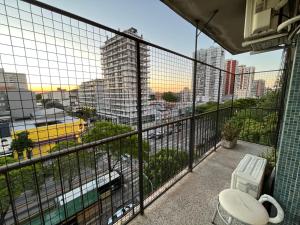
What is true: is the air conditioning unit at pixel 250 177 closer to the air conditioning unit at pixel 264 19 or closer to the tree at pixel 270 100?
the air conditioning unit at pixel 264 19

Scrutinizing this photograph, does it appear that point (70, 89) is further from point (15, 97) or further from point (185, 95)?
point (185, 95)

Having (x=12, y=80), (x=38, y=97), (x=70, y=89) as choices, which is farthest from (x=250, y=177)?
(x=12, y=80)

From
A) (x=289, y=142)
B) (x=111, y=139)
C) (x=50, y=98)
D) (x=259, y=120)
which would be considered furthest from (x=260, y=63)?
(x=50, y=98)

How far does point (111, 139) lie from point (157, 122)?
0.65 meters

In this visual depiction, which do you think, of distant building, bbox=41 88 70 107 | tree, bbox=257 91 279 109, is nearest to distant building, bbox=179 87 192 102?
Answer: distant building, bbox=41 88 70 107

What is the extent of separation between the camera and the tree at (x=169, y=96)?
1684mm

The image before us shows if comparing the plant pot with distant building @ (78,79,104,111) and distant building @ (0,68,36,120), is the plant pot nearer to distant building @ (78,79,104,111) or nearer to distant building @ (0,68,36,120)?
distant building @ (78,79,104,111)

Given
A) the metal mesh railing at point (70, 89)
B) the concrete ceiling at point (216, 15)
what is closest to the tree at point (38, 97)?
the metal mesh railing at point (70, 89)

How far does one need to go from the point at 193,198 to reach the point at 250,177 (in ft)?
2.38

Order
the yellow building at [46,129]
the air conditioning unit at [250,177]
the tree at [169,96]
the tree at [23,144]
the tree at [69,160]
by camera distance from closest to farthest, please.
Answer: the yellow building at [46,129] → the tree at [23,144] → the tree at [69,160] → the air conditioning unit at [250,177] → the tree at [169,96]

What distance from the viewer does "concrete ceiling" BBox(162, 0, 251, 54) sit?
157 centimetres

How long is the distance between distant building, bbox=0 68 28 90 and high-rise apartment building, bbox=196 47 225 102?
6.60 ft

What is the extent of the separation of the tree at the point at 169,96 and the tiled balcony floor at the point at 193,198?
1.23 metres

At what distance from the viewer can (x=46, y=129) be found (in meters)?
0.97
